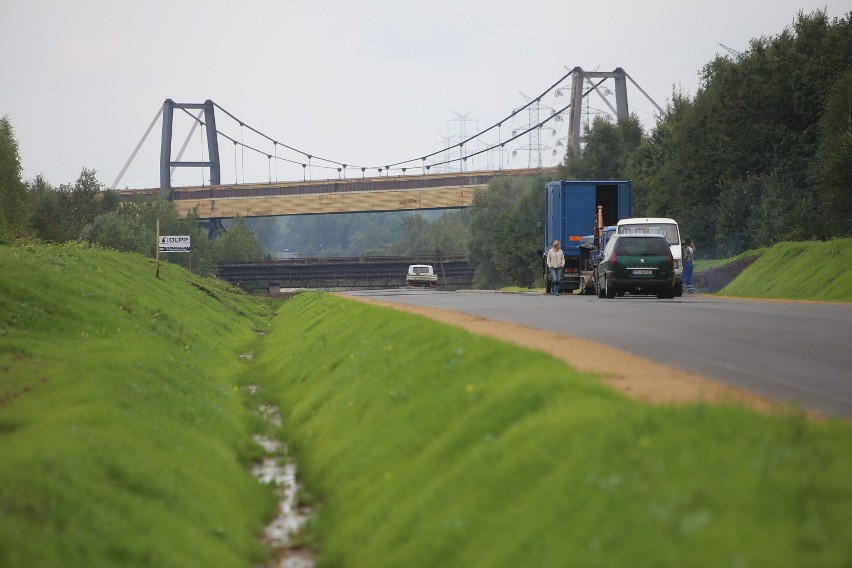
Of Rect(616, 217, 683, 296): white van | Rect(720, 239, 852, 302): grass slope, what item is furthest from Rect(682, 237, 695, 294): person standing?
Rect(616, 217, 683, 296): white van

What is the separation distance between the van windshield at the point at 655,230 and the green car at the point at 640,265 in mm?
4965

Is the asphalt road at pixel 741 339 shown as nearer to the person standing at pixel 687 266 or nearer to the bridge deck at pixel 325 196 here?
the person standing at pixel 687 266

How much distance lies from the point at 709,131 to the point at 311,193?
8299 cm

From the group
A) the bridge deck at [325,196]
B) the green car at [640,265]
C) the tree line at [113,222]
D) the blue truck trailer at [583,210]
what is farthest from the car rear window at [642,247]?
the bridge deck at [325,196]

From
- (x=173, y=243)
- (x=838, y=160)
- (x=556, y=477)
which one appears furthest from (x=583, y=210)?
(x=556, y=477)

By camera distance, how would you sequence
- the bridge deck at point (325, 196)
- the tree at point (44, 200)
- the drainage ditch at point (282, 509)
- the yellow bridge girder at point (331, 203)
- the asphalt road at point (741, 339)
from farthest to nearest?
the bridge deck at point (325, 196) < the yellow bridge girder at point (331, 203) < the tree at point (44, 200) < the asphalt road at point (741, 339) < the drainage ditch at point (282, 509)

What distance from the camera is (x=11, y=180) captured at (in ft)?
275

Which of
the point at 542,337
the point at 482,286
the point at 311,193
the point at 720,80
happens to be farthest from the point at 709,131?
the point at 311,193

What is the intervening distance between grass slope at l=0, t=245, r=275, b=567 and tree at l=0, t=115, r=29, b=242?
59835mm

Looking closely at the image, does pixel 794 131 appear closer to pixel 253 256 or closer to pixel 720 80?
pixel 720 80

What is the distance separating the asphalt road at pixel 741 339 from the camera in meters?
12.1

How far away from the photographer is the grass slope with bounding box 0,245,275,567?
31.7 feet

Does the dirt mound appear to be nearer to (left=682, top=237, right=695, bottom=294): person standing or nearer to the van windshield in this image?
(left=682, top=237, right=695, bottom=294): person standing

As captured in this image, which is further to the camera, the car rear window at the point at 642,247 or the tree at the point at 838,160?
the tree at the point at 838,160
